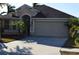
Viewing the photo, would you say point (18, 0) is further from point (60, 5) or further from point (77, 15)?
point (77, 15)

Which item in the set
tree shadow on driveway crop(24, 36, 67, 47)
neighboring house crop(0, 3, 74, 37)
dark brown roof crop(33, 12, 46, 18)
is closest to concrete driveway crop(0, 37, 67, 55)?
tree shadow on driveway crop(24, 36, 67, 47)

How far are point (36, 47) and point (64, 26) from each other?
1.98 ft

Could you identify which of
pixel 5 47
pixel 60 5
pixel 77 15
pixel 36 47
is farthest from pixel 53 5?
pixel 5 47

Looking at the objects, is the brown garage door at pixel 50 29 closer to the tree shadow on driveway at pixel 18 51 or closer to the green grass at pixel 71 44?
the green grass at pixel 71 44

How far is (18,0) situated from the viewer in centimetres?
485

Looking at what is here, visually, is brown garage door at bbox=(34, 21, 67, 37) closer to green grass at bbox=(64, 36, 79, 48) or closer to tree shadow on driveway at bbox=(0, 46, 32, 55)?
green grass at bbox=(64, 36, 79, 48)

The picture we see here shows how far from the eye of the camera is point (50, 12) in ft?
16.6

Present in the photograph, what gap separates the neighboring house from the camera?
5.01 metres

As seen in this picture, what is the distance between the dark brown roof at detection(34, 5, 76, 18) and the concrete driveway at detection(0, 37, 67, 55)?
1.27ft

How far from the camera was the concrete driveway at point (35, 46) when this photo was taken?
505 centimetres

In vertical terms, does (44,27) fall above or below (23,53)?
above

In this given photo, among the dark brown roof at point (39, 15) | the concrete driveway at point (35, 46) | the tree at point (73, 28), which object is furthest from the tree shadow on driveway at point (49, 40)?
the dark brown roof at point (39, 15)

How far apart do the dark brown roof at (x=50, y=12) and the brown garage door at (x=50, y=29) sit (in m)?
0.12
